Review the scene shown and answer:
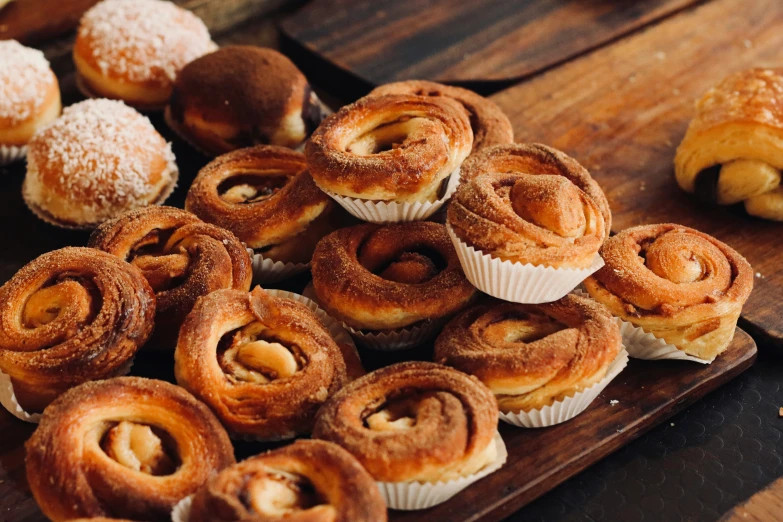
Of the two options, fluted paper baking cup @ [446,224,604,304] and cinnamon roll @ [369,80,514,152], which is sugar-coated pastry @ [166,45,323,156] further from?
fluted paper baking cup @ [446,224,604,304]

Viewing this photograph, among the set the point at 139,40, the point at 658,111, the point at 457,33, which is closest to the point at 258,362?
the point at 139,40

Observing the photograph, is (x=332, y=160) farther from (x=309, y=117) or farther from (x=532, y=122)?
(x=532, y=122)

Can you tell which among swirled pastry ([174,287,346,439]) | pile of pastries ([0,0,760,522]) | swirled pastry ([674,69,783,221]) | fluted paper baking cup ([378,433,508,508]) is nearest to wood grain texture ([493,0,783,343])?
swirled pastry ([674,69,783,221])

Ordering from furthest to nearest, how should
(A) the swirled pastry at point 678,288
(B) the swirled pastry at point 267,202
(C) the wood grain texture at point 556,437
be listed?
(B) the swirled pastry at point 267,202, (A) the swirled pastry at point 678,288, (C) the wood grain texture at point 556,437

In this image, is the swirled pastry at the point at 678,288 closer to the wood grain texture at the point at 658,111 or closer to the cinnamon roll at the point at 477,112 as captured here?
the wood grain texture at the point at 658,111

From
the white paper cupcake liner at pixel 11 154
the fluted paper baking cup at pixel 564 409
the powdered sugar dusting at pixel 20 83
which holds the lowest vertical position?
the fluted paper baking cup at pixel 564 409

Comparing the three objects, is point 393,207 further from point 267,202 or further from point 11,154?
point 11,154

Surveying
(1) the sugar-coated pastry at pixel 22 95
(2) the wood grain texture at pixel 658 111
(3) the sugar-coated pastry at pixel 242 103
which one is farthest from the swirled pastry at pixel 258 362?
(1) the sugar-coated pastry at pixel 22 95
